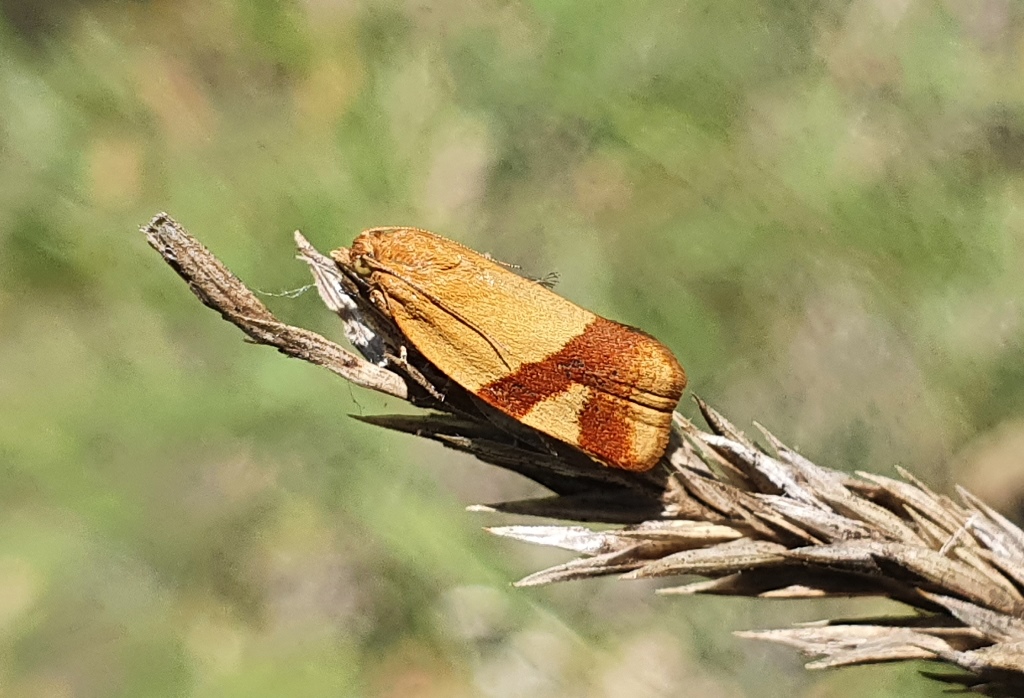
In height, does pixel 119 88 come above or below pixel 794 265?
above

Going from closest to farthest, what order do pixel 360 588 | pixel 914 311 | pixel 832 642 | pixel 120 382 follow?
pixel 832 642, pixel 914 311, pixel 360 588, pixel 120 382

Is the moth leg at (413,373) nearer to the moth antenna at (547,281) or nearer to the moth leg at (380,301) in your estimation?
the moth leg at (380,301)

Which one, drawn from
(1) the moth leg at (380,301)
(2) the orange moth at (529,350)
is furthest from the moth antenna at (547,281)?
(1) the moth leg at (380,301)

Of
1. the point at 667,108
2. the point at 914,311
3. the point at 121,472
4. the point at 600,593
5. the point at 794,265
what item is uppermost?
the point at 667,108

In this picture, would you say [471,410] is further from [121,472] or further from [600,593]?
[121,472]

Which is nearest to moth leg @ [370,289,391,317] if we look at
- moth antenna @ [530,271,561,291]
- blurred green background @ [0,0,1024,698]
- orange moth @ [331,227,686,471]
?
orange moth @ [331,227,686,471]

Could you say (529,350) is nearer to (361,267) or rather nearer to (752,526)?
(361,267)

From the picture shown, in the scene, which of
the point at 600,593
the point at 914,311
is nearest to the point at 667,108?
the point at 914,311
